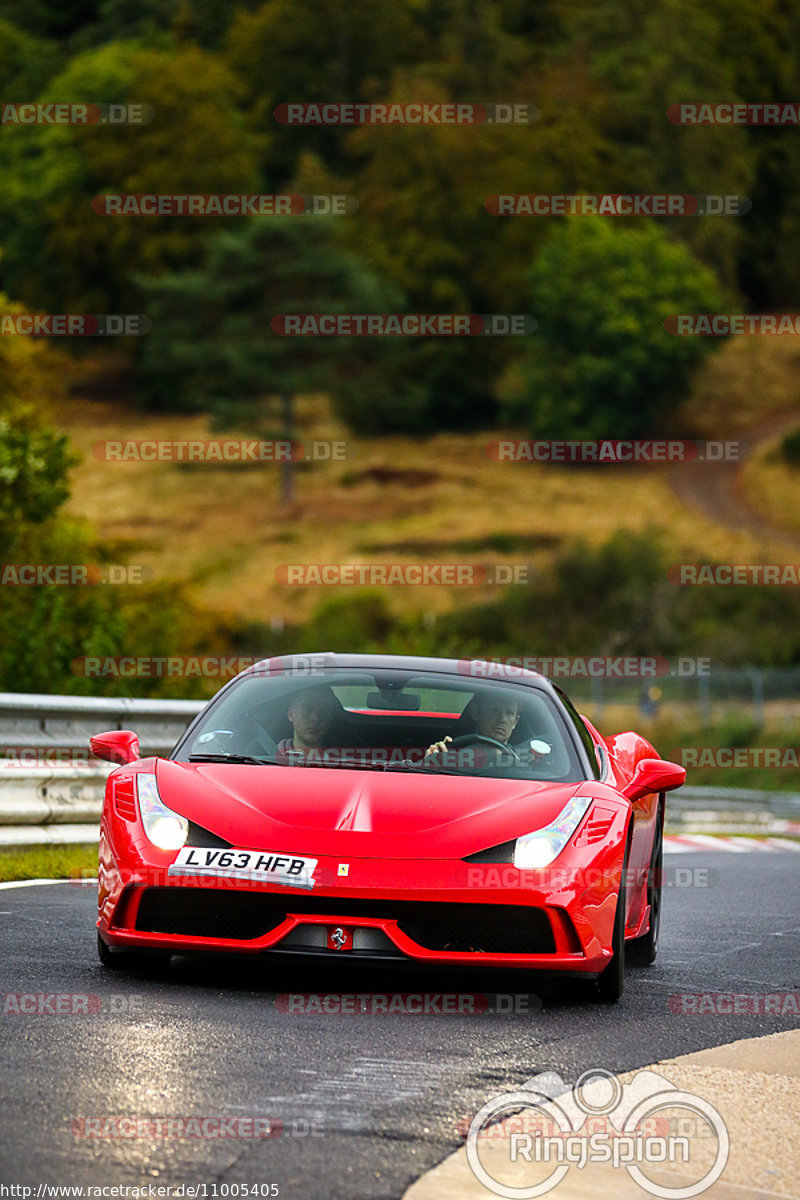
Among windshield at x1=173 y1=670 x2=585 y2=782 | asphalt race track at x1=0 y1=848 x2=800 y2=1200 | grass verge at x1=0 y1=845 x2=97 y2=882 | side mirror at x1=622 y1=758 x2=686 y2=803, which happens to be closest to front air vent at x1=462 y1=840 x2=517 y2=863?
asphalt race track at x1=0 y1=848 x2=800 y2=1200

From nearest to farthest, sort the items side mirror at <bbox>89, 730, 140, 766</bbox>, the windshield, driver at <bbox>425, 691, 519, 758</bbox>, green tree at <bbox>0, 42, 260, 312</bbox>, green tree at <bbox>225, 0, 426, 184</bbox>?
the windshield
side mirror at <bbox>89, 730, 140, 766</bbox>
driver at <bbox>425, 691, 519, 758</bbox>
green tree at <bbox>0, 42, 260, 312</bbox>
green tree at <bbox>225, 0, 426, 184</bbox>

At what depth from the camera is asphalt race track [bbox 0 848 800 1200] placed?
→ 4.27 metres

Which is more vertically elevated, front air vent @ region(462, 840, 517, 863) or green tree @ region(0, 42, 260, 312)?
front air vent @ region(462, 840, 517, 863)

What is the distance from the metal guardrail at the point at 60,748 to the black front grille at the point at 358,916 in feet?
15.2

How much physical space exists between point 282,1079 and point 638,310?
94.3 m

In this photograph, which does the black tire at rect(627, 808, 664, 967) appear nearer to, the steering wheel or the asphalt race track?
the asphalt race track

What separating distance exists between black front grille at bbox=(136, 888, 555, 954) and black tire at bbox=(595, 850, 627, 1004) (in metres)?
0.35

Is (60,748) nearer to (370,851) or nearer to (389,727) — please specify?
(389,727)

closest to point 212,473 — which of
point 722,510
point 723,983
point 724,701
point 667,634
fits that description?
point 722,510

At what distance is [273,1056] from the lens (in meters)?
5.47

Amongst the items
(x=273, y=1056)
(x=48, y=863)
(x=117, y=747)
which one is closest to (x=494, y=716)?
(x=117, y=747)

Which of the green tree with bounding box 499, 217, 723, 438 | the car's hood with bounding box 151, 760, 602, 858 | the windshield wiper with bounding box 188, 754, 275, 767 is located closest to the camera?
the car's hood with bounding box 151, 760, 602, 858

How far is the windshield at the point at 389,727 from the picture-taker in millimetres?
7473

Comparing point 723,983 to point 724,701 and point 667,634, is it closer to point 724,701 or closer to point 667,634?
point 724,701
